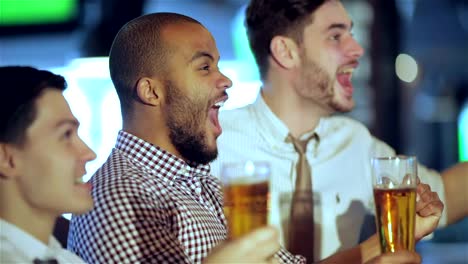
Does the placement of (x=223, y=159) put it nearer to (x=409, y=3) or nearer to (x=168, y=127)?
(x=168, y=127)

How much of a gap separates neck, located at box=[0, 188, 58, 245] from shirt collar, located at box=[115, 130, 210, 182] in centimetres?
39

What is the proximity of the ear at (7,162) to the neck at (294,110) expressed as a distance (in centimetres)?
132

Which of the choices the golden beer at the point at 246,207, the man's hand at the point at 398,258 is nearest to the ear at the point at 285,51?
the man's hand at the point at 398,258

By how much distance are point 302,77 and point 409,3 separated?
4894 mm

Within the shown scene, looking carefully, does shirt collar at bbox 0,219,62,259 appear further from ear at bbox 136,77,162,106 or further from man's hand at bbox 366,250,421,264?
man's hand at bbox 366,250,421,264

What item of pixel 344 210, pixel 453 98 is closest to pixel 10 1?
pixel 344 210

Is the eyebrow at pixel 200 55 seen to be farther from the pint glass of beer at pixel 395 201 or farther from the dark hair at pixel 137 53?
the pint glass of beer at pixel 395 201

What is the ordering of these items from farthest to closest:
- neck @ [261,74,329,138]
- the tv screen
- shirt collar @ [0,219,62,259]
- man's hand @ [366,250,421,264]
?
the tv screen < neck @ [261,74,329,138] < man's hand @ [366,250,421,264] < shirt collar @ [0,219,62,259]

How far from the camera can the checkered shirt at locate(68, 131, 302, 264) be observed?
1547 mm

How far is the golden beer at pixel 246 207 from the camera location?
1.28 m

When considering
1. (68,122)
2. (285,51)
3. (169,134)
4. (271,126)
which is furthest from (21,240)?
(285,51)

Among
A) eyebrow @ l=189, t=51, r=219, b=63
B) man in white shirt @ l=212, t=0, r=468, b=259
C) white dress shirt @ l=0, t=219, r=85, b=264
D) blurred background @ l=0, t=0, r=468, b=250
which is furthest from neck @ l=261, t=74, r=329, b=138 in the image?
blurred background @ l=0, t=0, r=468, b=250

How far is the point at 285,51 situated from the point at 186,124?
94 cm

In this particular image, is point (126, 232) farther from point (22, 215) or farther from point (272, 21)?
point (272, 21)
